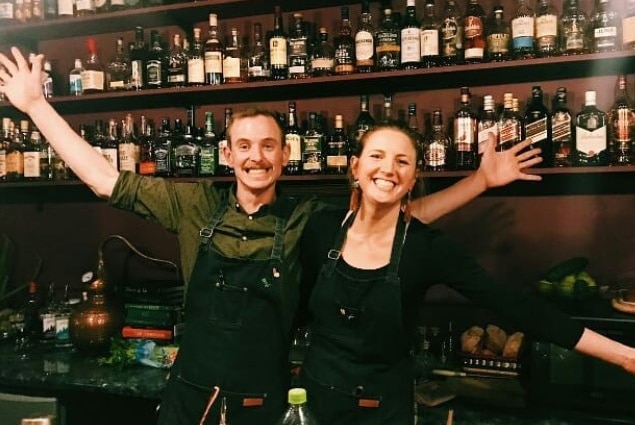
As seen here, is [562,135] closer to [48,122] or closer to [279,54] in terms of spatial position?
[279,54]

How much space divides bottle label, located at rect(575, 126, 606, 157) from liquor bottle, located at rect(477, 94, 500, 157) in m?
0.25

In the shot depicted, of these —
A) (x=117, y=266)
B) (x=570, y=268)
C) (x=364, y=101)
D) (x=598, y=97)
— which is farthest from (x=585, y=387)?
(x=117, y=266)

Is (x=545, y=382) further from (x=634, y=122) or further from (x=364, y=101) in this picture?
(x=364, y=101)

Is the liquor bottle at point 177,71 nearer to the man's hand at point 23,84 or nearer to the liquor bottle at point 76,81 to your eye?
the liquor bottle at point 76,81

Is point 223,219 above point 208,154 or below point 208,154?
below

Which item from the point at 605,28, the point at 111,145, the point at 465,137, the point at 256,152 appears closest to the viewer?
the point at 256,152

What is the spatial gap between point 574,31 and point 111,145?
1769 millimetres

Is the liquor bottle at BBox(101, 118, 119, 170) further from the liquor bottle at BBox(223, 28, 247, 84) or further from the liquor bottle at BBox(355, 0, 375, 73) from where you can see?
the liquor bottle at BBox(355, 0, 375, 73)

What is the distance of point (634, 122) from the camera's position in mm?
1903

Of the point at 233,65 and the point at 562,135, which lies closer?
the point at 562,135

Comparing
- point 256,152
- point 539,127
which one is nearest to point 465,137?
point 539,127

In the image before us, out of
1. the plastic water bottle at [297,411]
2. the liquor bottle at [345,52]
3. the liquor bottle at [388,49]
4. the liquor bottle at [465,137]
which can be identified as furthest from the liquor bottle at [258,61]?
the plastic water bottle at [297,411]

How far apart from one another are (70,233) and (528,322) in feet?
7.18

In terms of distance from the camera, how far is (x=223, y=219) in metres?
1.65
